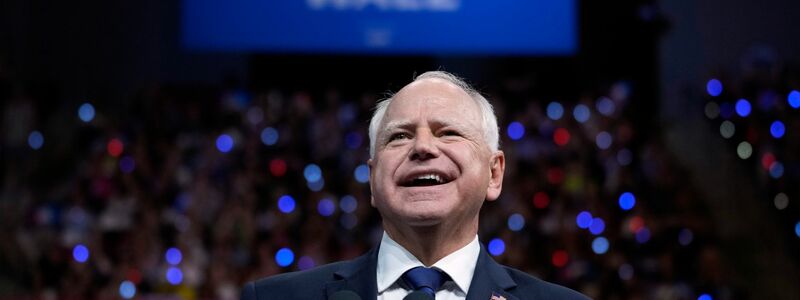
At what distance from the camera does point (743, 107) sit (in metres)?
7.93

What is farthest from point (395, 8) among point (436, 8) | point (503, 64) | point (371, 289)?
point (371, 289)

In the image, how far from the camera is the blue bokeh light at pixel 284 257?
680 centimetres

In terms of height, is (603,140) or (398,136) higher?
(398,136)

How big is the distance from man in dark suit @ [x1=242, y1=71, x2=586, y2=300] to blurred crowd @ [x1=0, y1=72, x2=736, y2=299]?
4.37m

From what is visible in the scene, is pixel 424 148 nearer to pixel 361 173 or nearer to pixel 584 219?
pixel 584 219

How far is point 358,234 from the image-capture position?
23.8 ft

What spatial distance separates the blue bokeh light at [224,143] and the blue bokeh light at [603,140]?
2.61 meters

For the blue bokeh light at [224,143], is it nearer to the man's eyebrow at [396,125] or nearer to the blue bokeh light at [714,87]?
the blue bokeh light at [714,87]

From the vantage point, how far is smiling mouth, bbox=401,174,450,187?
173cm

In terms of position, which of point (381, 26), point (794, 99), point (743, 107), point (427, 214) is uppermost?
point (427, 214)

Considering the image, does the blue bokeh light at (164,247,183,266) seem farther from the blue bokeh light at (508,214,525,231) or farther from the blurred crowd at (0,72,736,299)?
the blue bokeh light at (508,214,525,231)

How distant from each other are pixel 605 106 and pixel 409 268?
23.6ft

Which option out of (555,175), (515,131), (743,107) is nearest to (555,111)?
(515,131)

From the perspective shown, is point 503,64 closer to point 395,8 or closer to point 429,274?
point 395,8
